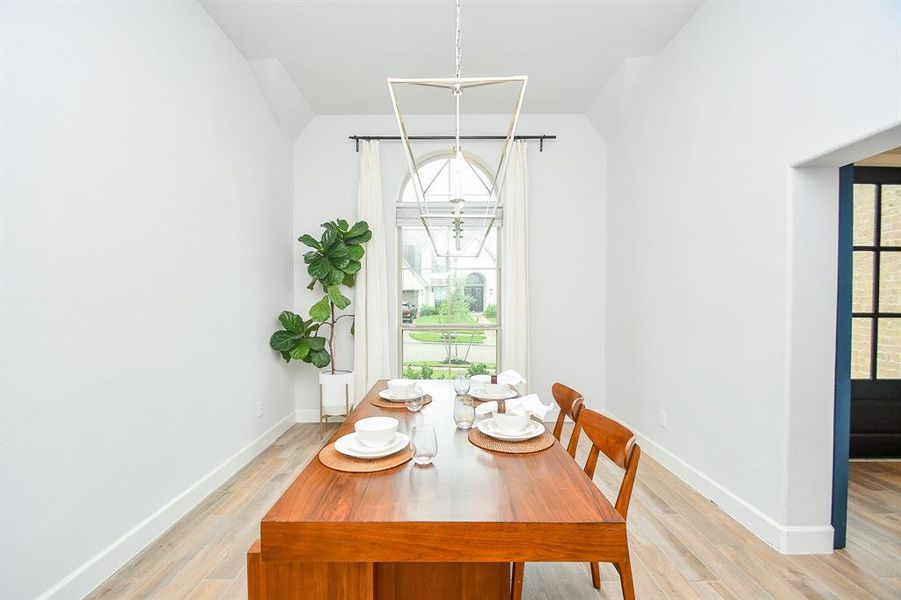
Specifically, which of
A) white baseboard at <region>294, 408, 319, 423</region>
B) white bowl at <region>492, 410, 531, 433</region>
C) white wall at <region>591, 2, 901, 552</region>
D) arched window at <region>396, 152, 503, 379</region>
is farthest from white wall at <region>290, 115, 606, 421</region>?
white bowl at <region>492, 410, 531, 433</region>

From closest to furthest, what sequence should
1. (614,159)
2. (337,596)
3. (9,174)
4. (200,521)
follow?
(337,596), (9,174), (200,521), (614,159)

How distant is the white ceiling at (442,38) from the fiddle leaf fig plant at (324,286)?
131 cm

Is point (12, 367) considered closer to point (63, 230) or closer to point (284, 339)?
point (63, 230)

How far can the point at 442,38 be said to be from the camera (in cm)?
309

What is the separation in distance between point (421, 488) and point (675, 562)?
1578 mm

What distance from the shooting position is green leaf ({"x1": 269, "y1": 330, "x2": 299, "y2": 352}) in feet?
12.1

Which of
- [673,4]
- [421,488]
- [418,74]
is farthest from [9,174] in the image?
[673,4]

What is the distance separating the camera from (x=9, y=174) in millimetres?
1532

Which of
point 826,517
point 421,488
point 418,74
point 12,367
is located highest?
point 418,74

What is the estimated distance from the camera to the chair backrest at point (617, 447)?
134 cm

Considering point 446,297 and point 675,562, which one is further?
point 446,297

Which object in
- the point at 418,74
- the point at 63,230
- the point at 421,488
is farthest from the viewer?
the point at 418,74

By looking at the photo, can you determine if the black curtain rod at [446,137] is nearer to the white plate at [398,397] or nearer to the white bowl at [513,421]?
the white plate at [398,397]

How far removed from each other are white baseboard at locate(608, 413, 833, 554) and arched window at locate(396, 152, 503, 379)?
2.13m
